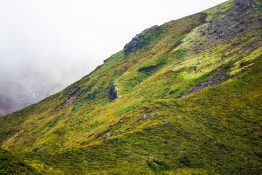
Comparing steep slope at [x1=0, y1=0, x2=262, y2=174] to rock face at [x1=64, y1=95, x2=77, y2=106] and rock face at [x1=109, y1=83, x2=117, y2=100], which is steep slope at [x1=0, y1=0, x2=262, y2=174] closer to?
rock face at [x1=64, y1=95, x2=77, y2=106]

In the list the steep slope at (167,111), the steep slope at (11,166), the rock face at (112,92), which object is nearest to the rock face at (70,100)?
the steep slope at (167,111)

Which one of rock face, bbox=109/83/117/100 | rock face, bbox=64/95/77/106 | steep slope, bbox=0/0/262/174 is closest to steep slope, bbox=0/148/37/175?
steep slope, bbox=0/0/262/174

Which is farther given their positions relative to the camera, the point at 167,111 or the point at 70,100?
the point at 70,100

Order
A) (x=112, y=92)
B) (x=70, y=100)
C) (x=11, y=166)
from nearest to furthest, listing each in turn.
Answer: (x=11, y=166), (x=112, y=92), (x=70, y=100)

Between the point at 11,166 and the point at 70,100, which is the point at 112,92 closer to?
the point at 70,100

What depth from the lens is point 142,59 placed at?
172 metres

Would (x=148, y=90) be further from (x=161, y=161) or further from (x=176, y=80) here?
(x=161, y=161)

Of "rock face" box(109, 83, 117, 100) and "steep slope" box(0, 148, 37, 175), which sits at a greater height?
"steep slope" box(0, 148, 37, 175)

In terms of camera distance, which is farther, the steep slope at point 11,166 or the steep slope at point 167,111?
the steep slope at point 167,111

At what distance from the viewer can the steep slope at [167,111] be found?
63.2 m

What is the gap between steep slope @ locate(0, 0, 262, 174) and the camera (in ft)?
208

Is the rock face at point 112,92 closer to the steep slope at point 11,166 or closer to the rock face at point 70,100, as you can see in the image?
the rock face at point 70,100

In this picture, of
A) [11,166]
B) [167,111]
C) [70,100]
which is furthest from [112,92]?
[11,166]

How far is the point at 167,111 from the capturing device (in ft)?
270
